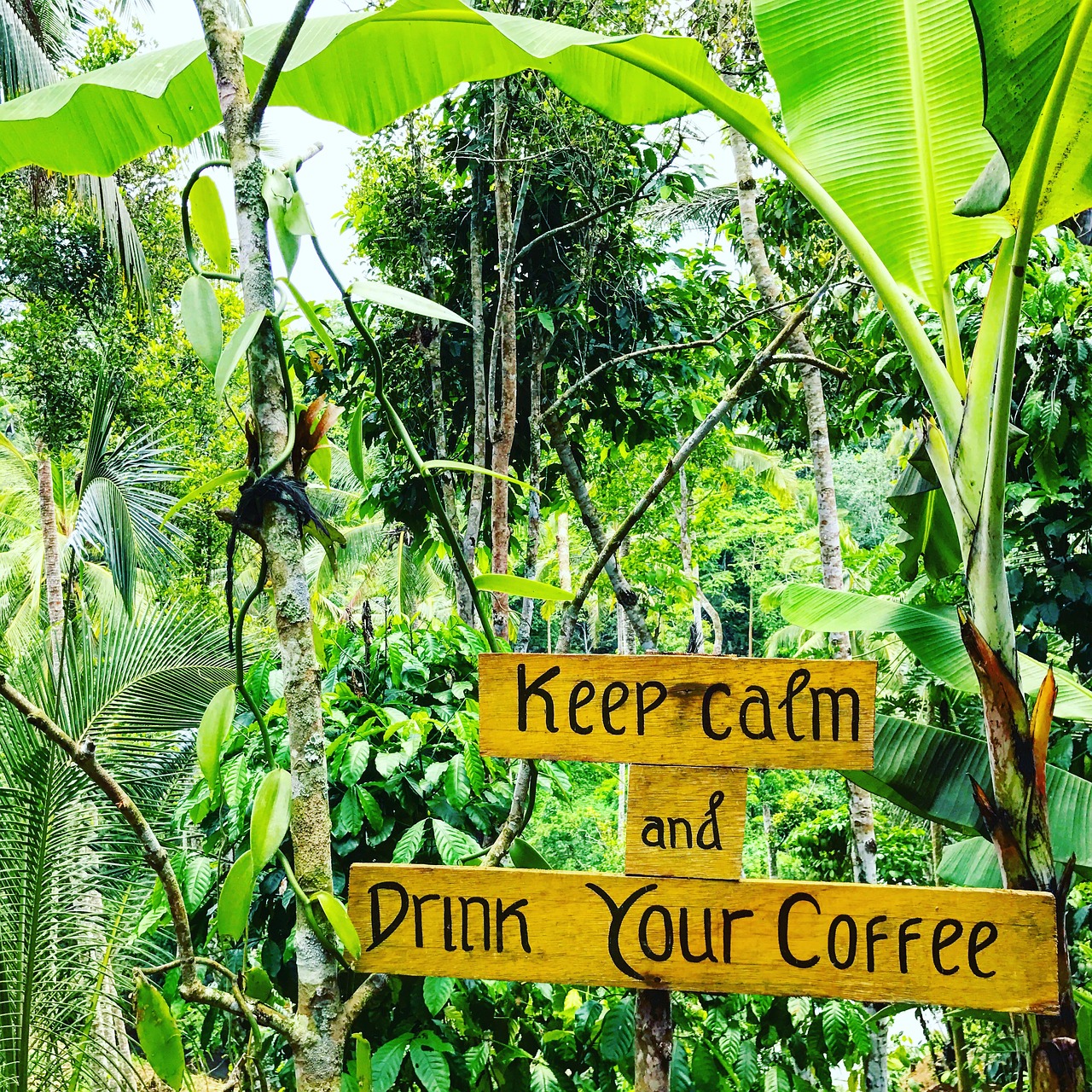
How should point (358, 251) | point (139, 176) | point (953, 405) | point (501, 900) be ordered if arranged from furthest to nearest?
point (139, 176)
point (358, 251)
point (953, 405)
point (501, 900)

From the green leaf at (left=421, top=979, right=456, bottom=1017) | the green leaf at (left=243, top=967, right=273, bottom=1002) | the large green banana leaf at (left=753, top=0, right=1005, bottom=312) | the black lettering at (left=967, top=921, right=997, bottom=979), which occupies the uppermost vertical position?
the large green banana leaf at (left=753, top=0, right=1005, bottom=312)

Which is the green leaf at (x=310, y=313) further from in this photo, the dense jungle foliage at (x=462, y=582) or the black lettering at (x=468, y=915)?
the black lettering at (x=468, y=915)

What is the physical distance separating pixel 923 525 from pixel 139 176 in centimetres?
899

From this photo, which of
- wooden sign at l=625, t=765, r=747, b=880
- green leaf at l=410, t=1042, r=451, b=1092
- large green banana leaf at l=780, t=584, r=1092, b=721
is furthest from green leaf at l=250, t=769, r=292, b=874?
large green banana leaf at l=780, t=584, r=1092, b=721

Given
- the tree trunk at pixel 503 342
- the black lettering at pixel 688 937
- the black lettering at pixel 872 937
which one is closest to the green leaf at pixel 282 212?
the black lettering at pixel 688 937

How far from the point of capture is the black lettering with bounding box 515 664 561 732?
993 mm

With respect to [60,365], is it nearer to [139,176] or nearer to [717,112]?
[139,176]

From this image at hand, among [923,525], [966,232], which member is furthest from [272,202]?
[923,525]

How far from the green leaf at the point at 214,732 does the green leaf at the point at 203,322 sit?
0.33m

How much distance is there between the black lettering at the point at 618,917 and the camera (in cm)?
96

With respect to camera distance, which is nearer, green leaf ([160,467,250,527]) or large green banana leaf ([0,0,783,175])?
green leaf ([160,467,250,527])

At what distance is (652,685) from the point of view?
99 centimetres

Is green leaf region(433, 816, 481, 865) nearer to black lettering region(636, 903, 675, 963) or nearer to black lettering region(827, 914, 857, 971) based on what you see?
black lettering region(636, 903, 675, 963)

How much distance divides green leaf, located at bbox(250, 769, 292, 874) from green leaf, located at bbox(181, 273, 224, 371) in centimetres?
40
